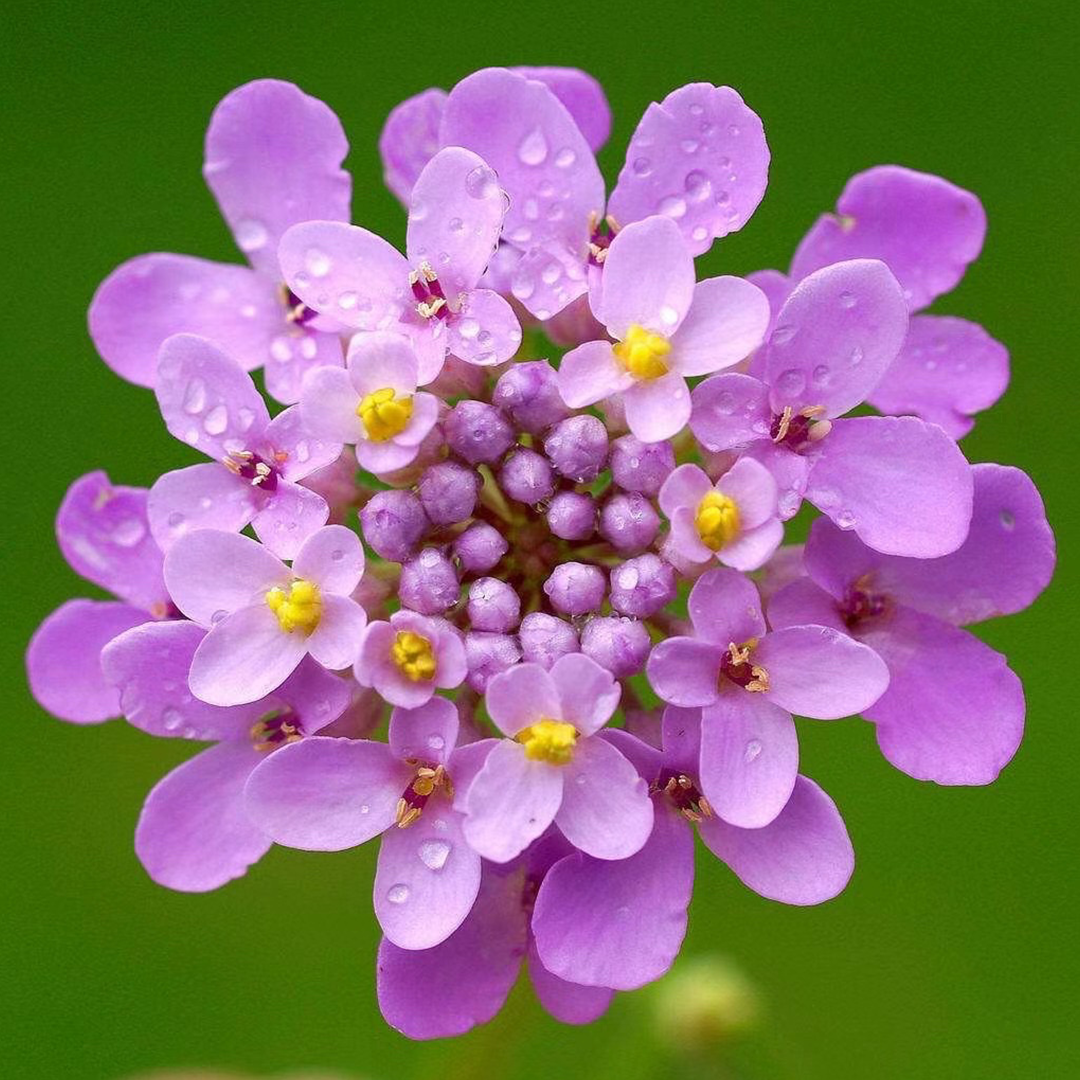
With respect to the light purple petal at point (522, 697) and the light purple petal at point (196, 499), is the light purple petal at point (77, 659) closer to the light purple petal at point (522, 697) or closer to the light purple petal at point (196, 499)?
the light purple petal at point (196, 499)

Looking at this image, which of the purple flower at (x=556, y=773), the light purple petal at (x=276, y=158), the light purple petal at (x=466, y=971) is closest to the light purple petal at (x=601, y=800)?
the purple flower at (x=556, y=773)

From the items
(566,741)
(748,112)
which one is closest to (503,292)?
(748,112)

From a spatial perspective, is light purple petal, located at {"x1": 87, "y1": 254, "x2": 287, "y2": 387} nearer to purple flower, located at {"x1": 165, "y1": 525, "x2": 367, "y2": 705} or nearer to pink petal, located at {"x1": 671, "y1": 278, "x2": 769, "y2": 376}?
purple flower, located at {"x1": 165, "y1": 525, "x2": 367, "y2": 705}

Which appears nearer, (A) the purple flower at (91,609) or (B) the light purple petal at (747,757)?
(B) the light purple petal at (747,757)

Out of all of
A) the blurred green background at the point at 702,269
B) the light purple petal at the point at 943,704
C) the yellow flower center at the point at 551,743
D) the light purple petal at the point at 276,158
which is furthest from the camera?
the blurred green background at the point at 702,269

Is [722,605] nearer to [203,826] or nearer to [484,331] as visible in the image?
[484,331]

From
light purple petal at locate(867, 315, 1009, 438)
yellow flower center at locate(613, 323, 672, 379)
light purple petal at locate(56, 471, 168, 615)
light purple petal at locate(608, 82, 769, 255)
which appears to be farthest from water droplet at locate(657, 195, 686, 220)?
light purple petal at locate(56, 471, 168, 615)
